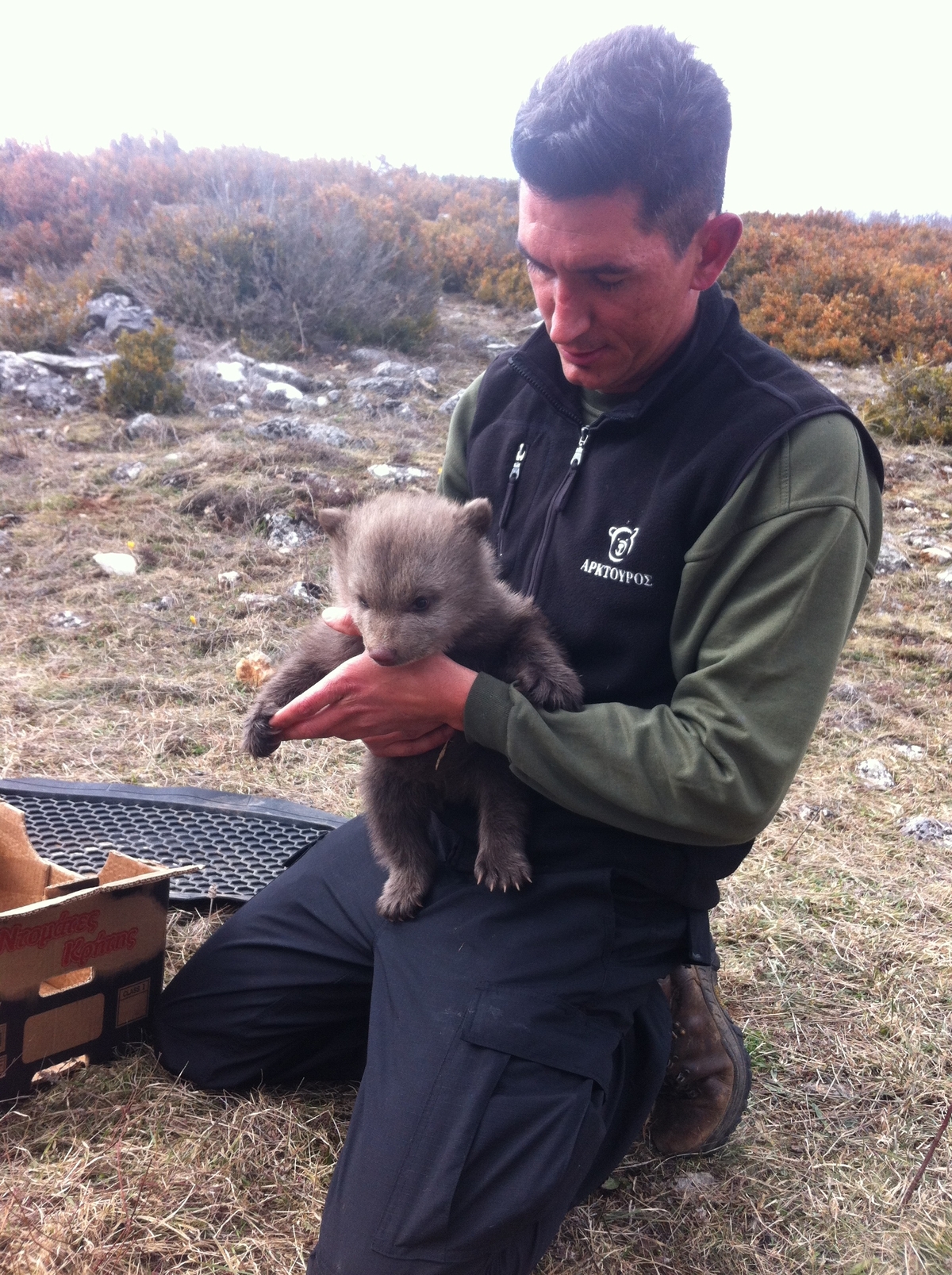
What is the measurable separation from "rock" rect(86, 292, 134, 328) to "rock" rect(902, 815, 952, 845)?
10526mm

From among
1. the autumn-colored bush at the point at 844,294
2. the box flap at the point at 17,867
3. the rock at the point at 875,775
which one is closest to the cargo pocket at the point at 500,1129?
the box flap at the point at 17,867

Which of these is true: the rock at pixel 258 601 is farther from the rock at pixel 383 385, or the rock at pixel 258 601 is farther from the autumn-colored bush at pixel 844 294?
the autumn-colored bush at pixel 844 294

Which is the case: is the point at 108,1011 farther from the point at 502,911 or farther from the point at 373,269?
the point at 373,269

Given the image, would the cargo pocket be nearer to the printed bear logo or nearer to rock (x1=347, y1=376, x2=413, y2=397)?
the printed bear logo

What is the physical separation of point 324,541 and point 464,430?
424 cm

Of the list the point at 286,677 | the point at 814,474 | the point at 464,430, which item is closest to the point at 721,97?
the point at 814,474

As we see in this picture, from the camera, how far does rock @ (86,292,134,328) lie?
11.3m

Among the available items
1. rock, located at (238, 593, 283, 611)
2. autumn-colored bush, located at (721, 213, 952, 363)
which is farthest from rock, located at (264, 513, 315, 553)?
autumn-colored bush, located at (721, 213, 952, 363)

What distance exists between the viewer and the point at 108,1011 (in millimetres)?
2867

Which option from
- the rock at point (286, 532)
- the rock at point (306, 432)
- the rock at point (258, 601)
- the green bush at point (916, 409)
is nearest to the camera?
the rock at point (258, 601)

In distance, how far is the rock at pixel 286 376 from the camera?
1085 cm

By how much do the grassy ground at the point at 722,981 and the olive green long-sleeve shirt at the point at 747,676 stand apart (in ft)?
3.77

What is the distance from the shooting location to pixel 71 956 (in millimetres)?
2689

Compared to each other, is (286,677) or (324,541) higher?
(286,677)
